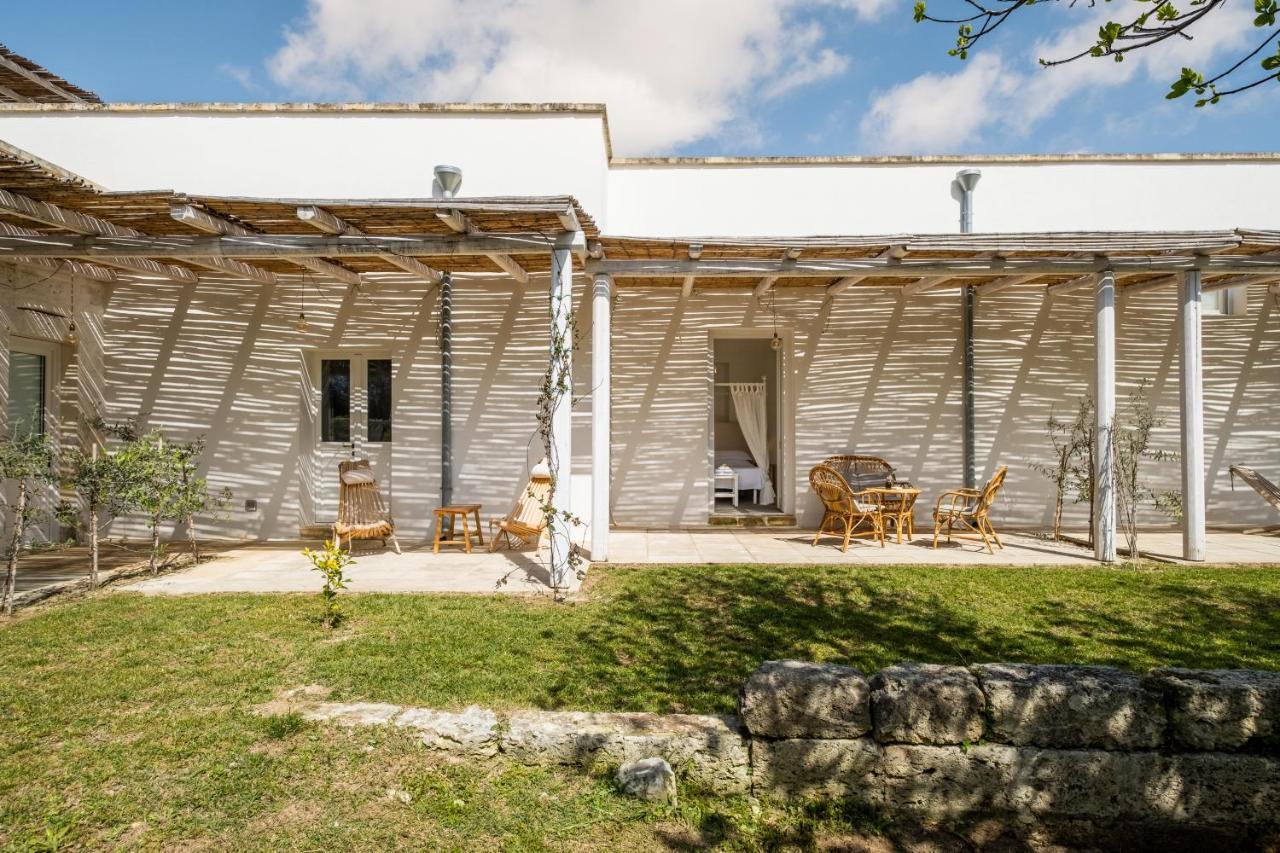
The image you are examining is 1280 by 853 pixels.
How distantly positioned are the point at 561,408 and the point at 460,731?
3.05 m

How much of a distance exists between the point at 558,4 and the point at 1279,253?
301 inches

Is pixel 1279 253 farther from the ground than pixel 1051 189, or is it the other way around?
pixel 1051 189

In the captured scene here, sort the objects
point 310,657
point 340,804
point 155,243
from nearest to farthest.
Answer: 1. point 340,804
2. point 310,657
3. point 155,243

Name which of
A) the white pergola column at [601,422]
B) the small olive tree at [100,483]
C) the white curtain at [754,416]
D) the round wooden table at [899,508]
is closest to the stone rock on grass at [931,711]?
the white pergola column at [601,422]

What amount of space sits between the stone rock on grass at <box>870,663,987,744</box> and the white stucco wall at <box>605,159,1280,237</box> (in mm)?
6479

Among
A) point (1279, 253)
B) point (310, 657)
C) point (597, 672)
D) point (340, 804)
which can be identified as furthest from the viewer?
point (1279, 253)

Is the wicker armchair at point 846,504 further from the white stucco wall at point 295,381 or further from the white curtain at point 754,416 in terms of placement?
the white stucco wall at point 295,381

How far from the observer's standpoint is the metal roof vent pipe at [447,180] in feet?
24.0

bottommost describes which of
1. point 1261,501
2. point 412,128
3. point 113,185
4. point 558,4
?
point 1261,501

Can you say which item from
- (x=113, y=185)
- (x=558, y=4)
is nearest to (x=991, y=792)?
(x=558, y=4)

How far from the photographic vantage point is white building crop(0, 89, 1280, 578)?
24.8ft

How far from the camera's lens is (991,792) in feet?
8.18

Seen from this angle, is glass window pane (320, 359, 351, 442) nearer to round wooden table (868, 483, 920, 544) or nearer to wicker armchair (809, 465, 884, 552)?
wicker armchair (809, 465, 884, 552)

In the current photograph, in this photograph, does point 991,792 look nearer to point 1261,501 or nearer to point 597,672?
point 597,672
